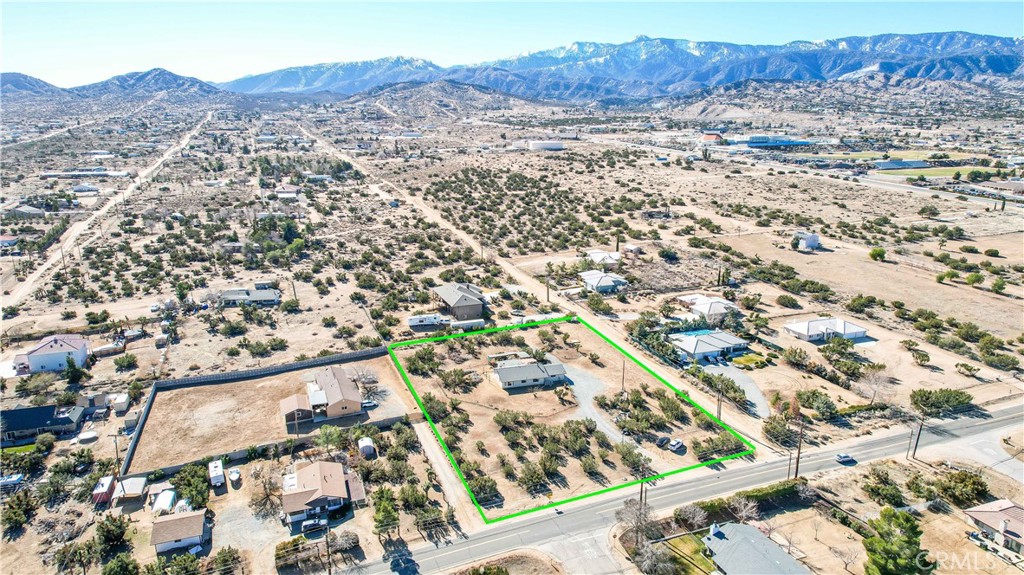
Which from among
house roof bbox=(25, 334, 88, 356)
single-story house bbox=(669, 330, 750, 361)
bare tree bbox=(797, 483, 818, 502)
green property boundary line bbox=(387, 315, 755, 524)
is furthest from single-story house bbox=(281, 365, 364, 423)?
bare tree bbox=(797, 483, 818, 502)

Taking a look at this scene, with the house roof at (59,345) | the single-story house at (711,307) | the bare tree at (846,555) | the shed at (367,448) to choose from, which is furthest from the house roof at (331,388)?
the single-story house at (711,307)

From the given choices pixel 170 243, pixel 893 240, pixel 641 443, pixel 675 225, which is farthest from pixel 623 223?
pixel 170 243

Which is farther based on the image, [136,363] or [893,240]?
[893,240]

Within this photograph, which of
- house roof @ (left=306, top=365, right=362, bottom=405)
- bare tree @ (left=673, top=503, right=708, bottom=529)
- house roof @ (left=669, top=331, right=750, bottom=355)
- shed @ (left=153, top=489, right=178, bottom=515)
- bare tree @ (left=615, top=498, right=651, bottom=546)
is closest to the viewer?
bare tree @ (left=615, top=498, right=651, bottom=546)

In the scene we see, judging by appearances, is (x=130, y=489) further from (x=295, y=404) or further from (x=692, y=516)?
(x=692, y=516)

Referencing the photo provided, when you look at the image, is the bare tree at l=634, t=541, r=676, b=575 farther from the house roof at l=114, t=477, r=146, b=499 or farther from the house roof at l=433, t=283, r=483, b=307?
the house roof at l=433, t=283, r=483, b=307

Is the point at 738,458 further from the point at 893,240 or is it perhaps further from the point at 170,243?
the point at 170,243

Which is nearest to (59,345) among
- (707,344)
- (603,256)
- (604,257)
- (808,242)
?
(707,344)
